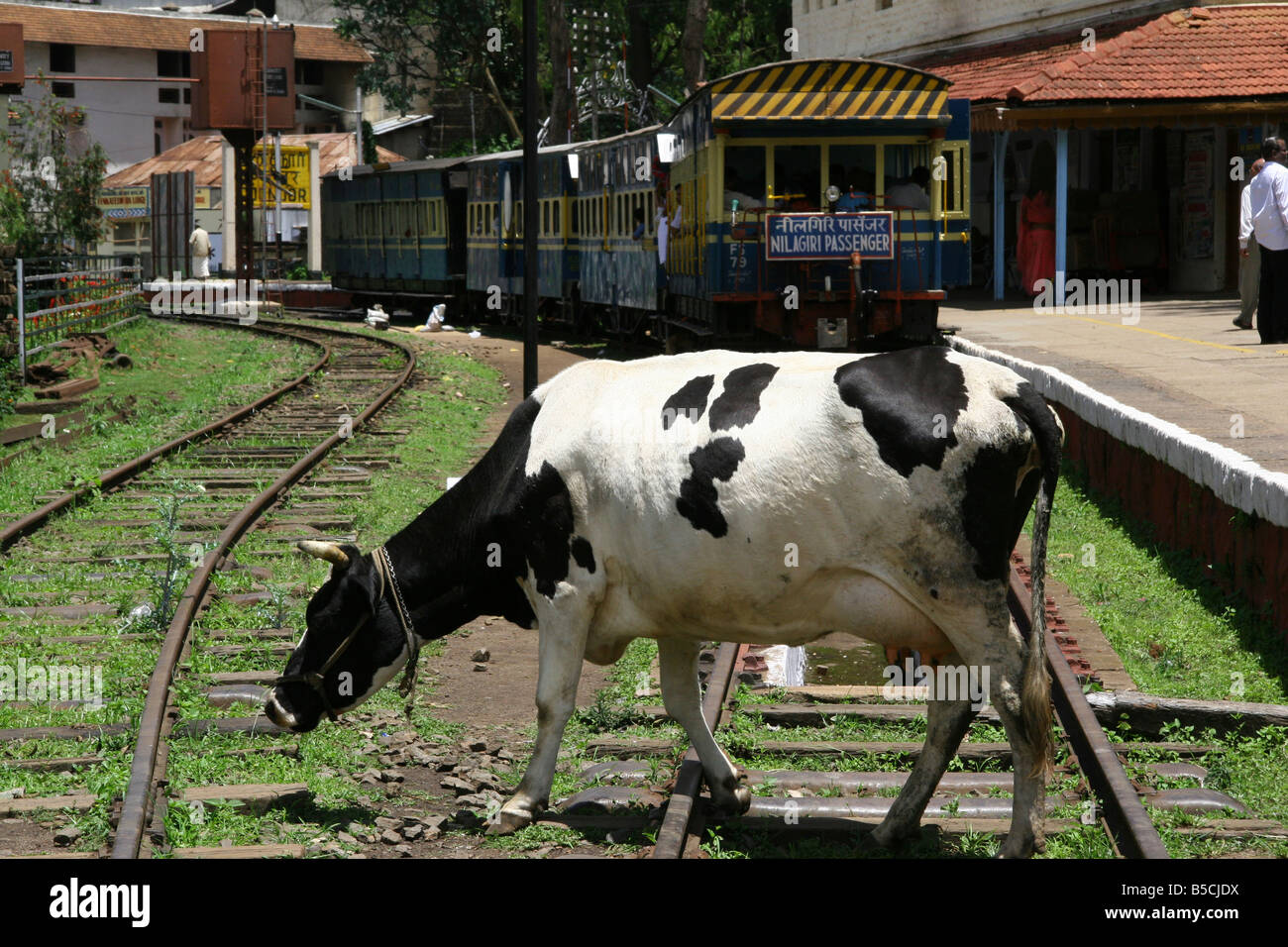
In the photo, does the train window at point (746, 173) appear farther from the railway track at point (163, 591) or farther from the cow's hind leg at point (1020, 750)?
the cow's hind leg at point (1020, 750)

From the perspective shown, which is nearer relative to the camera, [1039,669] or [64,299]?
[1039,669]

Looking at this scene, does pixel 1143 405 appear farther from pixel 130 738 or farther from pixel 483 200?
pixel 483 200

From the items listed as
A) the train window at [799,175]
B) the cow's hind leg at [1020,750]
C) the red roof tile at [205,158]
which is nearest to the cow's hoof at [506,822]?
the cow's hind leg at [1020,750]

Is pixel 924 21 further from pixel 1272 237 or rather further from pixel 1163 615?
pixel 1163 615

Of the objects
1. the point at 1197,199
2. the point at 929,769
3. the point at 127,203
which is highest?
the point at 127,203

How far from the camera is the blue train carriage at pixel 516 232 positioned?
31.0 metres

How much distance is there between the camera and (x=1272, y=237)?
15828 millimetres

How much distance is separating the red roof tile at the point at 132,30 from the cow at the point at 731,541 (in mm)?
60588

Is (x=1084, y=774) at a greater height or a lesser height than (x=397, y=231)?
lesser

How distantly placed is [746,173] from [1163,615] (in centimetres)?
1222

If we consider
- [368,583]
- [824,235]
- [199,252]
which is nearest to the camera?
[368,583]
